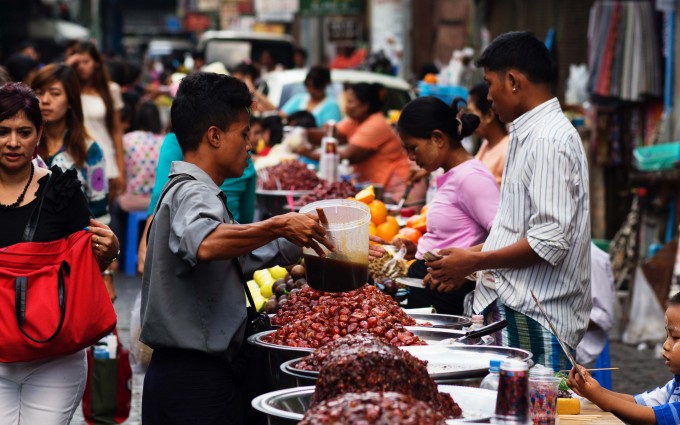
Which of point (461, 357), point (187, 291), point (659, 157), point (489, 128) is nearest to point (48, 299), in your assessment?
point (187, 291)

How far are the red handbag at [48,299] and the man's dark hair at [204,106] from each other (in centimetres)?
71

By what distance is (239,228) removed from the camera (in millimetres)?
3547

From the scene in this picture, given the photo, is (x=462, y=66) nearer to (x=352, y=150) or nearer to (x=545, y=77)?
(x=352, y=150)

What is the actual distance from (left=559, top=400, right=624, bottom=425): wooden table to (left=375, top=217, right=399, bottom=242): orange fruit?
3004mm

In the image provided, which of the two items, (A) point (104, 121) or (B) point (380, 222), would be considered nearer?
(B) point (380, 222)

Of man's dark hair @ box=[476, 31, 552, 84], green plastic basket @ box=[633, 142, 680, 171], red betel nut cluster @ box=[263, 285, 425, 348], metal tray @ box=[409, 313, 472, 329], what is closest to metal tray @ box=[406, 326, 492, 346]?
red betel nut cluster @ box=[263, 285, 425, 348]

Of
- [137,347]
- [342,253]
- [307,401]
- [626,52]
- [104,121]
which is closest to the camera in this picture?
[307,401]

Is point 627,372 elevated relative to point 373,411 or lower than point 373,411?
lower

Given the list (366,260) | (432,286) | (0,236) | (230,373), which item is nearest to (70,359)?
(0,236)

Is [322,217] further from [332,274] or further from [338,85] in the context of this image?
[338,85]

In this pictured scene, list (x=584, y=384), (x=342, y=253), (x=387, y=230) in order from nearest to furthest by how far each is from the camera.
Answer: (x=584, y=384), (x=342, y=253), (x=387, y=230)

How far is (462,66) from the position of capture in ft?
44.3

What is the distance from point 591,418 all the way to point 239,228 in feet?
4.60

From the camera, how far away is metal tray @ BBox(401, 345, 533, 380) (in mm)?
3486
